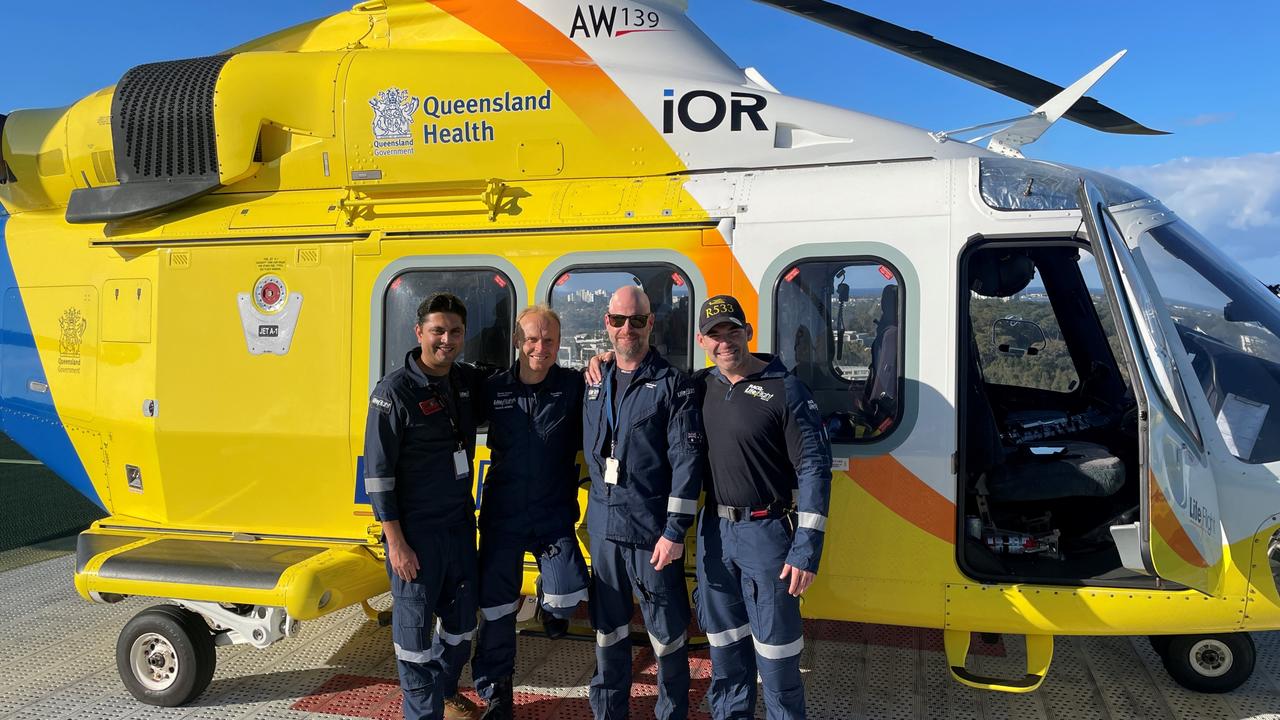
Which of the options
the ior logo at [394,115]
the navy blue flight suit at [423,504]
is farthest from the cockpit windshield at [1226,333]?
the ior logo at [394,115]

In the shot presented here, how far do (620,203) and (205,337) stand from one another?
2118 mm

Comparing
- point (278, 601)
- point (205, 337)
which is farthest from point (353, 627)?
point (205, 337)

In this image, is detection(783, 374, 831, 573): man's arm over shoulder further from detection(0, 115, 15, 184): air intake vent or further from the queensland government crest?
detection(0, 115, 15, 184): air intake vent

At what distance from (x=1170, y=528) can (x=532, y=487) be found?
2.27m

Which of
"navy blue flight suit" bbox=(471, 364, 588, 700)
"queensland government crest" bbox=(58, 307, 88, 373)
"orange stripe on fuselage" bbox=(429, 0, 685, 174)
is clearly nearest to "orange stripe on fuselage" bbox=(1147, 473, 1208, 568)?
"navy blue flight suit" bbox=(471, 364, 588, 700)

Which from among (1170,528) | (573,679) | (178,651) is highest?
(1170,528)

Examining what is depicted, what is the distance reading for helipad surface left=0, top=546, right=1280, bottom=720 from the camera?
369 centimetres

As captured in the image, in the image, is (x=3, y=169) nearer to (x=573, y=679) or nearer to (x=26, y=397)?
(x=26, y=397)

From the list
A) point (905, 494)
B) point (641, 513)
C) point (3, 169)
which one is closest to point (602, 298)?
point (641, 513)

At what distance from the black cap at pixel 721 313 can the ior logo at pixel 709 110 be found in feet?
4.14

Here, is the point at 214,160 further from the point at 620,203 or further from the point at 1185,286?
the point at 1185,286

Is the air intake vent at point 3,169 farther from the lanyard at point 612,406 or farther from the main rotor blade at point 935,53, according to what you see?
the main rotor blade at point 935,53

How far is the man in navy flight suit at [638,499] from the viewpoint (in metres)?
3.03

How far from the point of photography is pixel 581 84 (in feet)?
13.1
